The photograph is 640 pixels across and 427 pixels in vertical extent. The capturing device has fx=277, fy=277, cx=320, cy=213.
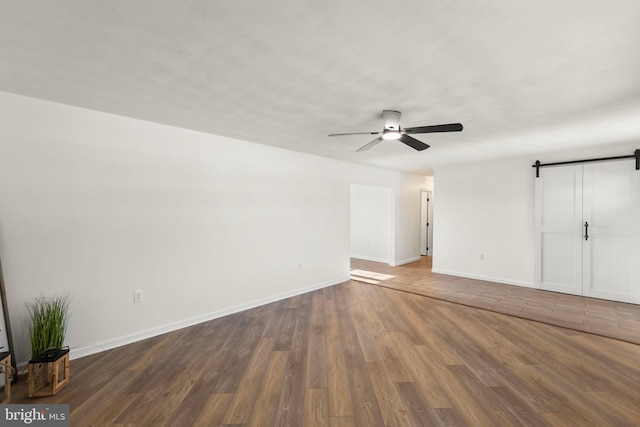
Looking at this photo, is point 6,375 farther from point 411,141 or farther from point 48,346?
point 411,141

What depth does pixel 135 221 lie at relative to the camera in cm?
304

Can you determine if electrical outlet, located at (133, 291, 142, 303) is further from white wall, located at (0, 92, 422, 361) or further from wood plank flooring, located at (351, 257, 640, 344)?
wood plank flooring, located at (351, 257, 640, 344)

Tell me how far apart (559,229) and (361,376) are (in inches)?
183

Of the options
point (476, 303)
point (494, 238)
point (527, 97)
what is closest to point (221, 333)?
point (476, 303)

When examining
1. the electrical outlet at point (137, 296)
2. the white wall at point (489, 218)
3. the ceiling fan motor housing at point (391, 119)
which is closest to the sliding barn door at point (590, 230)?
the white wall at point (489, 218)

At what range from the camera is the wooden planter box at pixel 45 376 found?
2.12 meters

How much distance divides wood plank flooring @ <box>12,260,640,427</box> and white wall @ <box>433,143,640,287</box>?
218cm

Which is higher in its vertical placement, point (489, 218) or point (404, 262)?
point (489, 218)

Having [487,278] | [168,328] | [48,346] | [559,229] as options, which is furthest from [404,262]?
[48,346]

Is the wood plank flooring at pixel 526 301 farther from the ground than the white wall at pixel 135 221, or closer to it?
closer to it

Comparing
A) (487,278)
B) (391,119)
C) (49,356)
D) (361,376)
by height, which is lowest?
(361,376)

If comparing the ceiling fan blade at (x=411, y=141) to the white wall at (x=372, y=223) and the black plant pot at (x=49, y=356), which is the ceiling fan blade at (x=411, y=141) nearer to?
the black plant pot at (x=49, y=356)

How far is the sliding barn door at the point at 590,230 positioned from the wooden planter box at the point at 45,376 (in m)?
6.66

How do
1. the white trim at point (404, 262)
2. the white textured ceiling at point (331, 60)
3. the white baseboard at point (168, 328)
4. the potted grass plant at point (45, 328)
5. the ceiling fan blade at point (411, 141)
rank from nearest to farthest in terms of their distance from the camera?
the white textured ceiling at point (331, 60), the potted grass plant at point (45, 328), the white baseboard at point (168, 328), the ceiling fan blade at point (411, 141), the white trim at point (404, 262)
